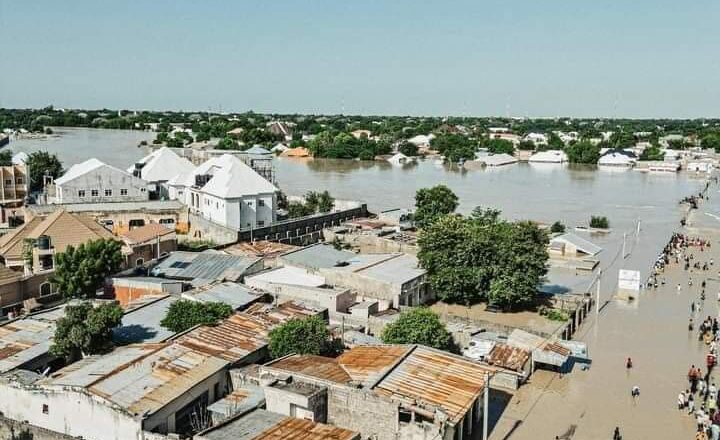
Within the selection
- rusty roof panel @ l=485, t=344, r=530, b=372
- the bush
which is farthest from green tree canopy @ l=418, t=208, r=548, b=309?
the bush

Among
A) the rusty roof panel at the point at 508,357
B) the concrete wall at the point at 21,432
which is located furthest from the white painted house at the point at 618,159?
the concrete wall at the point at 21,432

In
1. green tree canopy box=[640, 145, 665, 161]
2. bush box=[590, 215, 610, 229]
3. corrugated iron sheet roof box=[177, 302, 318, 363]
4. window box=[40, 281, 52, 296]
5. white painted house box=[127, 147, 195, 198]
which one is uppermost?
white painted house box=[127, 147, 195, 198]

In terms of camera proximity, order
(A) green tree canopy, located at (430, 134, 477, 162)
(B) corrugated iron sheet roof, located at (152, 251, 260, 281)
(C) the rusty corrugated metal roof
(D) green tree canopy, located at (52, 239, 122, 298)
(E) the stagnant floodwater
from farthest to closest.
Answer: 1. (A) green tree canopy, located at (430, 134, 477, 162)
2. (E) the stagnant floodwater
3. (B) corrugated iron sheet roof, located at (152, 251, 260, 281)
4. (D) green tree canopy, located at (52, 239, 122, 298)
5. (C) the rusty corrugated metal roof

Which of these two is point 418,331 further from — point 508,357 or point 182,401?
point 182,401

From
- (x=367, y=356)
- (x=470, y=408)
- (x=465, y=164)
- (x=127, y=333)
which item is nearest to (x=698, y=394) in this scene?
(x=470, y=408)

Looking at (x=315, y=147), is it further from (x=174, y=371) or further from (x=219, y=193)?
(x=174, y=371)

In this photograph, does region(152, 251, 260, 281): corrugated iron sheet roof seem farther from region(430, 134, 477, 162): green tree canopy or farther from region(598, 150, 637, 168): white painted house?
region(598, 150, 637, 168): white painted house

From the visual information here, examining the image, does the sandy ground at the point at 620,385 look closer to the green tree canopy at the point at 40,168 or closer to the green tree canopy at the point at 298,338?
the green tree canopy at the point at 298,338

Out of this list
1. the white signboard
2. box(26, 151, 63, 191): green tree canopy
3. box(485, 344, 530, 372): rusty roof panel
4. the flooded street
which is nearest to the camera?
the flooded street
